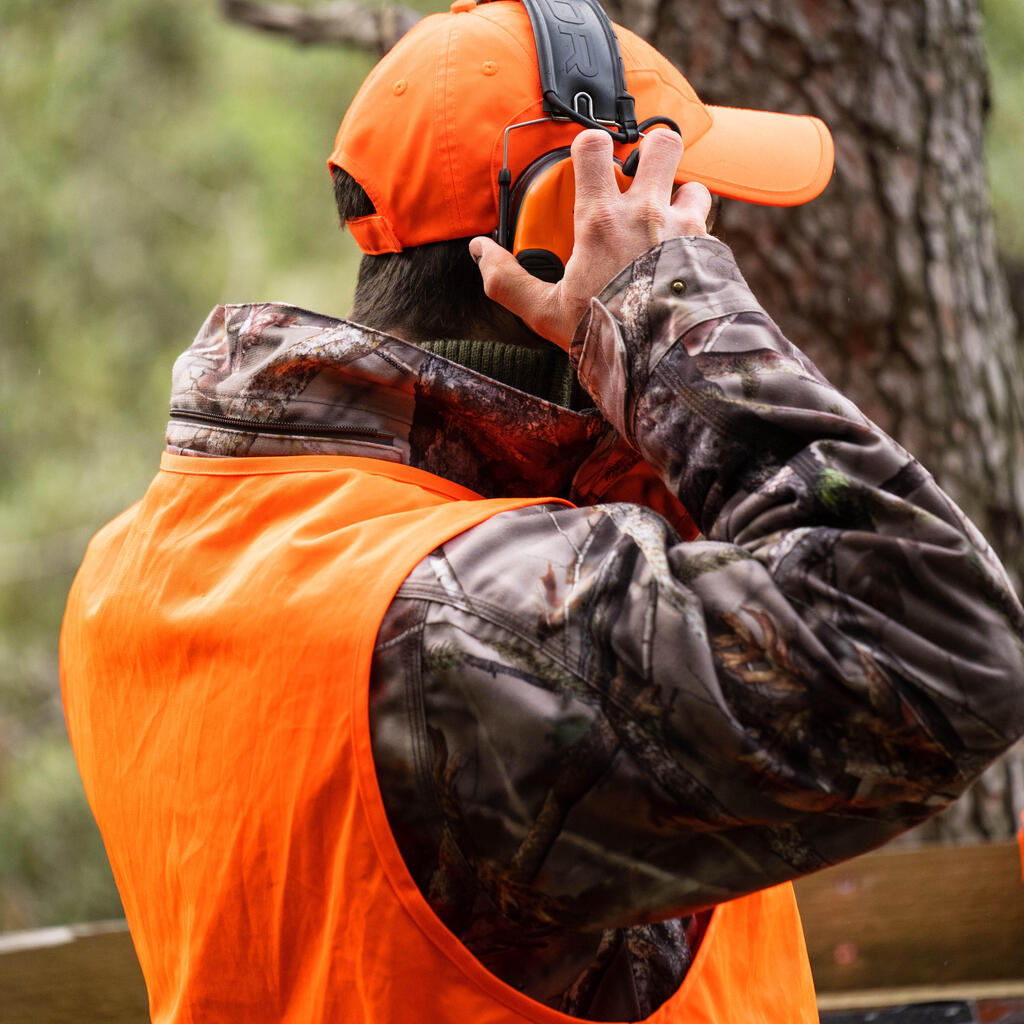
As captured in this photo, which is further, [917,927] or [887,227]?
[887,227]

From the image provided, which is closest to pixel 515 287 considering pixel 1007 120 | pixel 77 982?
pixel 77 982

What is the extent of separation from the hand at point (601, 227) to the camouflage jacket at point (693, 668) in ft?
0.22

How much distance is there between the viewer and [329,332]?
0.98 meters

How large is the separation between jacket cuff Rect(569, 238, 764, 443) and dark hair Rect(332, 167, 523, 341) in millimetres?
185

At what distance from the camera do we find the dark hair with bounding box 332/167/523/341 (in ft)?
3.74

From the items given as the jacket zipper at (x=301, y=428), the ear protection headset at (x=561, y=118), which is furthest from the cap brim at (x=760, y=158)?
the jacket zipper at (x=301, y=428)

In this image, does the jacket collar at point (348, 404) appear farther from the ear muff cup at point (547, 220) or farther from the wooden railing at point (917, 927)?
the wooden railing at point (917, 927)

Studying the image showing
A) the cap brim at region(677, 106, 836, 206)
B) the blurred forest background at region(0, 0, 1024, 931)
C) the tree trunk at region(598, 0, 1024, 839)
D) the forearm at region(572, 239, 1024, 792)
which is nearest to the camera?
the forearm at region(572, 239, 1024, 792)

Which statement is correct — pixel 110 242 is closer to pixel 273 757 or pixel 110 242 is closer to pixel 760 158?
pixel 760 158

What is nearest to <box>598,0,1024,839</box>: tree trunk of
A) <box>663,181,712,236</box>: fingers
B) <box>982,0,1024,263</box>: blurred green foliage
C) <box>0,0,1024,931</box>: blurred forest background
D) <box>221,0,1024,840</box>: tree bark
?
<box>221,0,1024,840</box>: tree bark

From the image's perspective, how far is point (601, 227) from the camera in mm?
996

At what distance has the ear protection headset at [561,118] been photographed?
1082 millimetres

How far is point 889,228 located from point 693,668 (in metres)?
1.69

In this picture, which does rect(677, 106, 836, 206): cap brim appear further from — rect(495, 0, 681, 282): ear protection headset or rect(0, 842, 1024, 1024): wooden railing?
rect(0, 842, 1024, 1024): wooden railing
